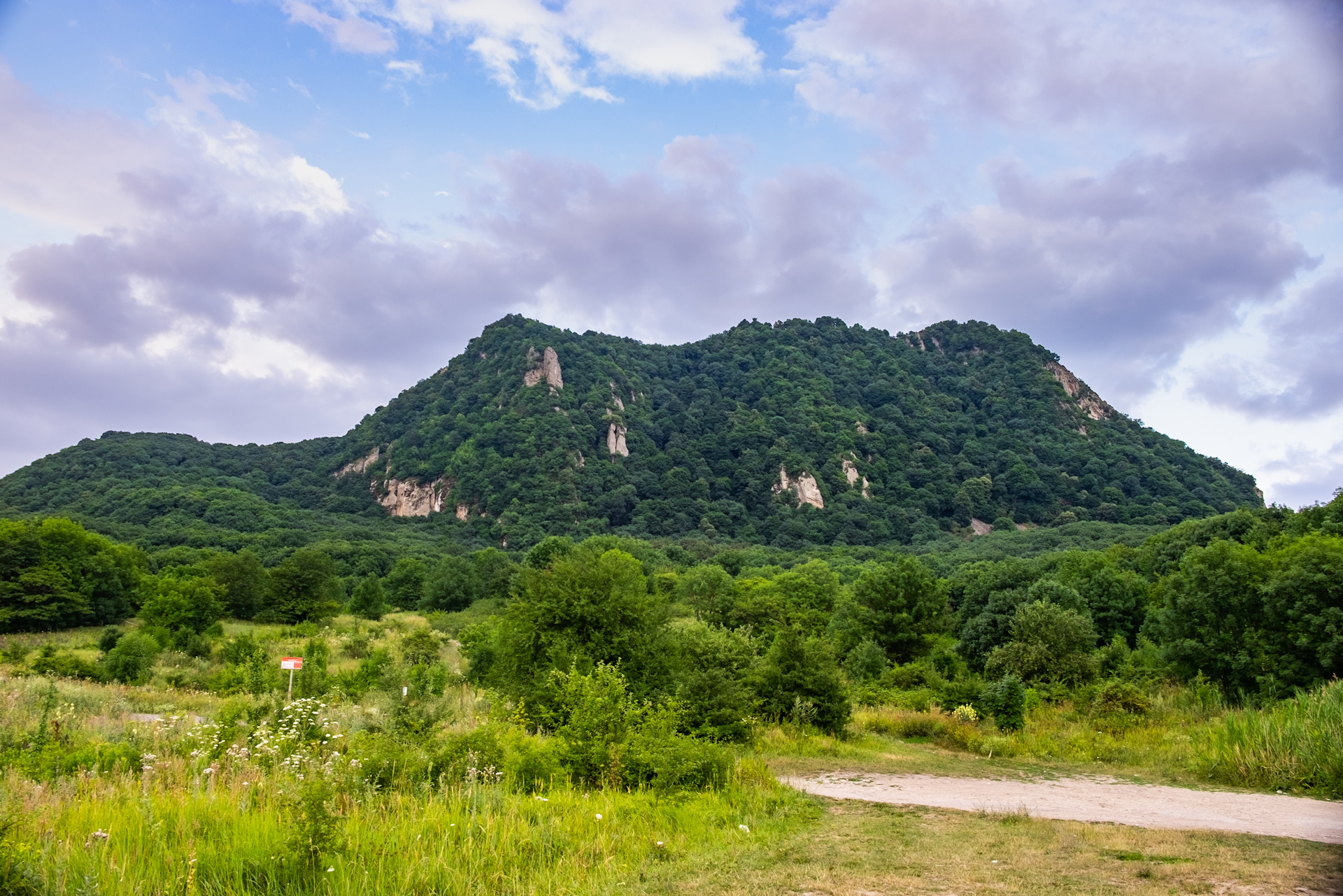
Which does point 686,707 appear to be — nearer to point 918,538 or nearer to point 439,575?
point 439,575

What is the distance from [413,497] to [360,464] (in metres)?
23.8

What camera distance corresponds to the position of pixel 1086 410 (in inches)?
6703

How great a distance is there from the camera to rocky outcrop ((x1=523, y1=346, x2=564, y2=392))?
161m

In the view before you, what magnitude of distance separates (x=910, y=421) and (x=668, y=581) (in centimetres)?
10873

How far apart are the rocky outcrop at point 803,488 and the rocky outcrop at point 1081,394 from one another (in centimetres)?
7610

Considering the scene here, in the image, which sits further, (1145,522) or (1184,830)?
(1145,522)

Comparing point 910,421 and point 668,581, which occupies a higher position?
point 910,421

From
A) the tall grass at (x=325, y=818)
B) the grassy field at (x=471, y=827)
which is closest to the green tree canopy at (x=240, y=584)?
the grassy field at (x=471, y=827)

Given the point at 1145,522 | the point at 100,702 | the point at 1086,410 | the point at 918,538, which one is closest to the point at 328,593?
the point at 100,702

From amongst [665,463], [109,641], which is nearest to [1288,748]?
[109,641]

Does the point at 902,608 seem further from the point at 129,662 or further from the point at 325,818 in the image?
the point at 325,818

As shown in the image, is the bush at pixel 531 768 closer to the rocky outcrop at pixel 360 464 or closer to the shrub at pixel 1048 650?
the shrub at pixel 1048 650

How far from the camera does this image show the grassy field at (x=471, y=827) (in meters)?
5.40

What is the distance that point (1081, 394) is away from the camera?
582ft
